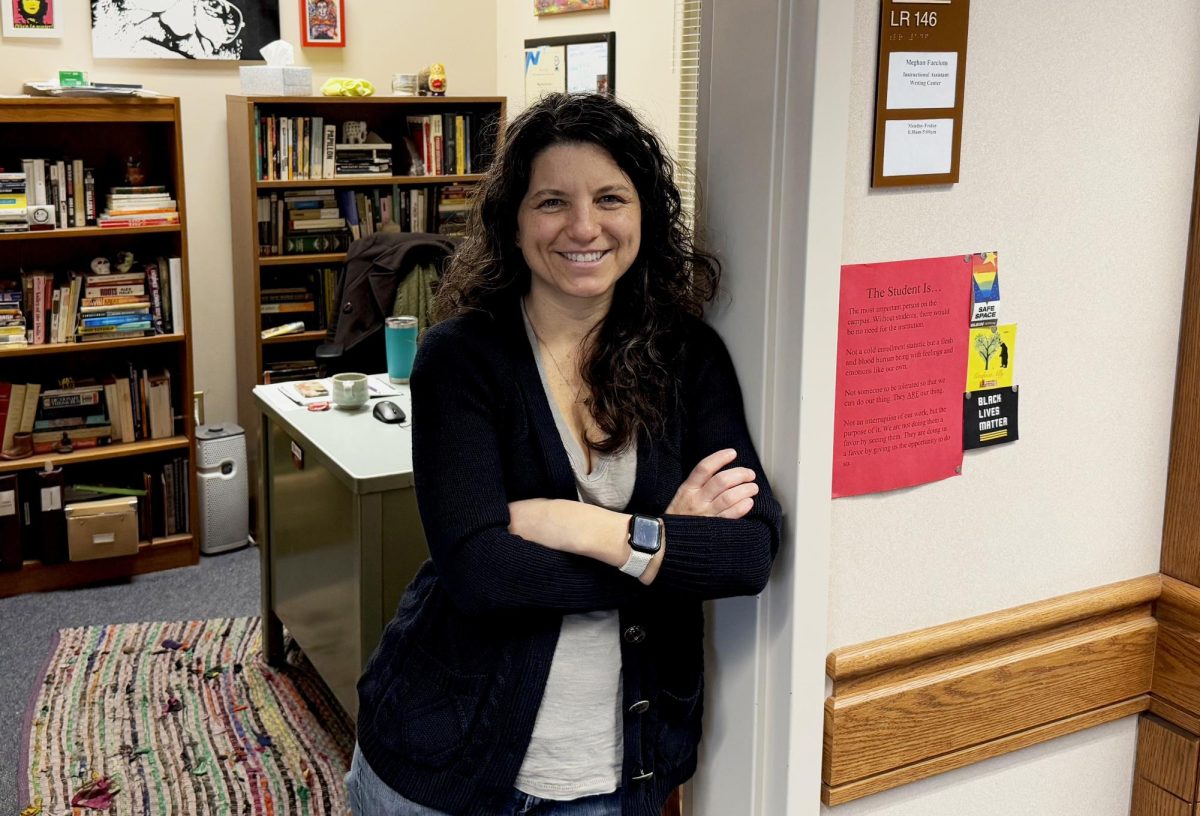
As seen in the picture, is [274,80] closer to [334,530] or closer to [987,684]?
[334,530]

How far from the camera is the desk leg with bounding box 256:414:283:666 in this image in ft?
11.3

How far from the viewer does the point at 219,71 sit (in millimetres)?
4902

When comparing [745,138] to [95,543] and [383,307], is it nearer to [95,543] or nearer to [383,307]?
[383,307]

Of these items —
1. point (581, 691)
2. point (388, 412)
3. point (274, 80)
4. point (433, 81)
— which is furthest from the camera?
point (433, 81)

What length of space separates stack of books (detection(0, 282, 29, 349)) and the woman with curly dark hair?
123 inches

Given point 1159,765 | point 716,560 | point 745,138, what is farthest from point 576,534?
point 1159,765

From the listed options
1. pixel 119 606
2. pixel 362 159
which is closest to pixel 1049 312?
pixel 119 606

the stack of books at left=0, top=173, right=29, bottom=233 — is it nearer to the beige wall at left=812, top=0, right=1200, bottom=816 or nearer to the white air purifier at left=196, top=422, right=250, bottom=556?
the white air purifier at left=196, top=422, right=250, bottom=556

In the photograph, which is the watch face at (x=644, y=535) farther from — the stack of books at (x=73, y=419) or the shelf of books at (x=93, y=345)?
the stack of books at (x=73, y=419)

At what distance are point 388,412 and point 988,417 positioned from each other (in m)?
1.92

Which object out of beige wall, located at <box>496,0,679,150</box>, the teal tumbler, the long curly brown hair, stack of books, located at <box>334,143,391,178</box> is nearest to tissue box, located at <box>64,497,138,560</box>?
the teal tumbler

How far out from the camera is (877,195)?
134 centimetres

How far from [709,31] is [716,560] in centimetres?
62

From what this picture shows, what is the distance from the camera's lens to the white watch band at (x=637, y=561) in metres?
1.33
